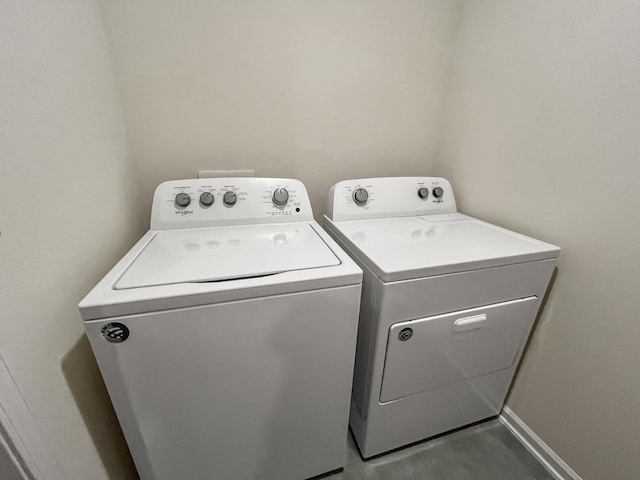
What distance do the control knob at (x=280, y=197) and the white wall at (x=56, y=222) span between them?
1.76ft

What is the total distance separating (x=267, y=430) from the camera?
0.83 metres

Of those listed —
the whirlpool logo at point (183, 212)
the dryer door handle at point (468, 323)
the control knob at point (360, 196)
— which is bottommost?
the dryer door handle at point (468, 323)

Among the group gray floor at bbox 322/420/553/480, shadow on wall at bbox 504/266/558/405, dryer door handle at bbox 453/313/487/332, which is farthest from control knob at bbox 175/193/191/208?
shadow on wall at bbox 504/266/558/405

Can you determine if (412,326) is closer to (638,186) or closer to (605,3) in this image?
(638,186)

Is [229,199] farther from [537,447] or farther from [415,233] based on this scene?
[537,447]

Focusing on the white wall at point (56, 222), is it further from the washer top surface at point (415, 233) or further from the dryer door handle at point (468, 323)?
the dryer door handle at point (468, 323)

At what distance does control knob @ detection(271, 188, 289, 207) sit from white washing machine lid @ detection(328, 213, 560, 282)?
0.69 feet

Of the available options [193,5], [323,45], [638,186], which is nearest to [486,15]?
[323,45]

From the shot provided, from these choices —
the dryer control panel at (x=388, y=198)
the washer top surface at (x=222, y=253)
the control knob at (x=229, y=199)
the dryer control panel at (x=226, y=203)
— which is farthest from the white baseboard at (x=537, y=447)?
the control knob at (x=229, y=199)

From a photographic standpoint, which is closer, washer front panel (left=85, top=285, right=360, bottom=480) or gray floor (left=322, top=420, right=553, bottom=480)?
washer front panel (left=85, top=285, right=360, bottom=480)

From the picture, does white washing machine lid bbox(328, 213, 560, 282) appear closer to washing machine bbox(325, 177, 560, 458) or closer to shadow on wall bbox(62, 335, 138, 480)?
washing machine bbox(325, 177, 560, 458)

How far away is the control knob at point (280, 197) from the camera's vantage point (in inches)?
42.5

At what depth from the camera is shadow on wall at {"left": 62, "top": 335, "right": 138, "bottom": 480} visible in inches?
27.4

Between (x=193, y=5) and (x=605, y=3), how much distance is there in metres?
1.27
